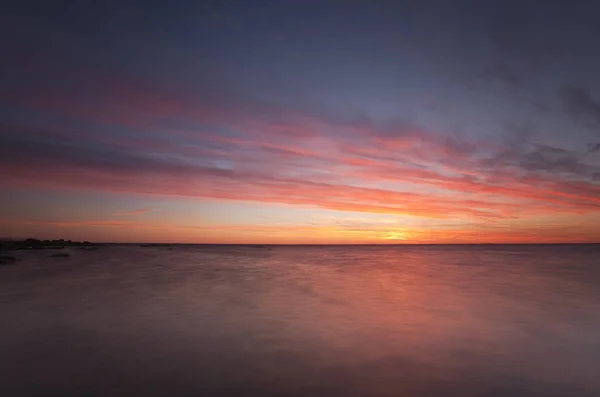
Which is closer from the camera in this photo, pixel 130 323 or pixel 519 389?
pixel 519 389

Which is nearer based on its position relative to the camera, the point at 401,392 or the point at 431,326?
the point at 401,392

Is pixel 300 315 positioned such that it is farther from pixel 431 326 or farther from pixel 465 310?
pixel 465 310

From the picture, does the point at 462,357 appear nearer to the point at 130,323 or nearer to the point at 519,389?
the point at 519,389

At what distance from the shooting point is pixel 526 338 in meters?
15.2

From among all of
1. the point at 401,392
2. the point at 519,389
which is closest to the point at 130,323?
the point at 401,392

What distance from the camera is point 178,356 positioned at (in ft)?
40.2

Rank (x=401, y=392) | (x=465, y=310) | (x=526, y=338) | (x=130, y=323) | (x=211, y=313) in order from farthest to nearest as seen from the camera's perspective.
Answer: (x=465, y=310), (x=211, y=313), (x=130, y=323), (x=526, y=338), (x=401, y=392)

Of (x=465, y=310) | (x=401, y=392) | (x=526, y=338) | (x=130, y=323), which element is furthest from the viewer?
(x=465, y=310)

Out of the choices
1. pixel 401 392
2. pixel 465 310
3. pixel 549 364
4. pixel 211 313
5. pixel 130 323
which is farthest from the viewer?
pixel 465 310

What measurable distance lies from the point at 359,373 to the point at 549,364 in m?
6.11

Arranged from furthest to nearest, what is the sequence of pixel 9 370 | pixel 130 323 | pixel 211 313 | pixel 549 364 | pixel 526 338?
pixel 211 313 < pixel 130 323 < pixel 526 338 < pixel 549 364 < pixel 9 370

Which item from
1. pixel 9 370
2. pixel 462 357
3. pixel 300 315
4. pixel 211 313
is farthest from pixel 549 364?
pixel 9 370

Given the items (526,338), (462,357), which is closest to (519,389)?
(462,357)

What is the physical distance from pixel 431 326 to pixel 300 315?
622 centimetres
